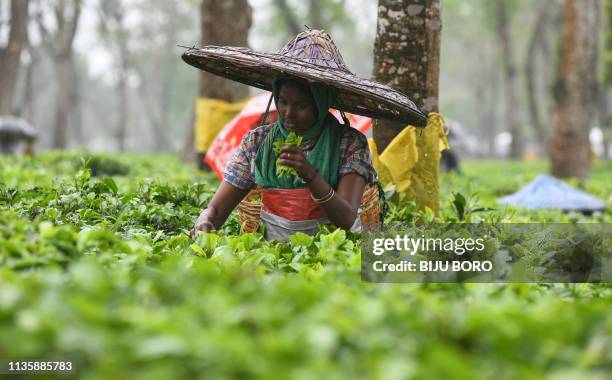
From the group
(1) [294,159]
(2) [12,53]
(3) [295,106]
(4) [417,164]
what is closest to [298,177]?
(1) [294,159]

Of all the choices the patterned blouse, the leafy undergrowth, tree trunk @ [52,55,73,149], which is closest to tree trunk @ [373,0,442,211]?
the patterned blouse

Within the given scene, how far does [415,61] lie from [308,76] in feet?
5.93

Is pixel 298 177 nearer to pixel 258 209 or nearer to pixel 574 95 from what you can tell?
pixel 258 209

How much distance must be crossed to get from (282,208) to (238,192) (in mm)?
295

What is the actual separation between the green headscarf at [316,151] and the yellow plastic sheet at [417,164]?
3.53 ft

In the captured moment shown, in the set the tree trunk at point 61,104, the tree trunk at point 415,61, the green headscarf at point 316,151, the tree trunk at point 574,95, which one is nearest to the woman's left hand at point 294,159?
the green headscarf at point 316,151

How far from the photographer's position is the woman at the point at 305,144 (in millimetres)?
3631

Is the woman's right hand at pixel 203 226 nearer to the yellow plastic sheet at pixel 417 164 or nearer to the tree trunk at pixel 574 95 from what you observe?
the yellow plastic sheet at pixel 417 164

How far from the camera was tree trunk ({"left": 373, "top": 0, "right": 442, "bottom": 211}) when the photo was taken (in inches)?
197

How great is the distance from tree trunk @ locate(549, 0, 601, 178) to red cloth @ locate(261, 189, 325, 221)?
333 inches

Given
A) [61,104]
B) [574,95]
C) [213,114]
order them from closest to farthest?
[213,114] < [574,95] < [61,104]

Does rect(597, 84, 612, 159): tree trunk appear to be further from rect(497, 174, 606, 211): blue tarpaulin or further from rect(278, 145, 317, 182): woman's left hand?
rect(278, 145, 317, 182): woman's left hand

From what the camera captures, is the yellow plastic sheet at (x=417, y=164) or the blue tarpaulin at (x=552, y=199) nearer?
the yellow plastic sheet at (x=417, y=164)

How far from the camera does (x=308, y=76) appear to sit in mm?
3436
